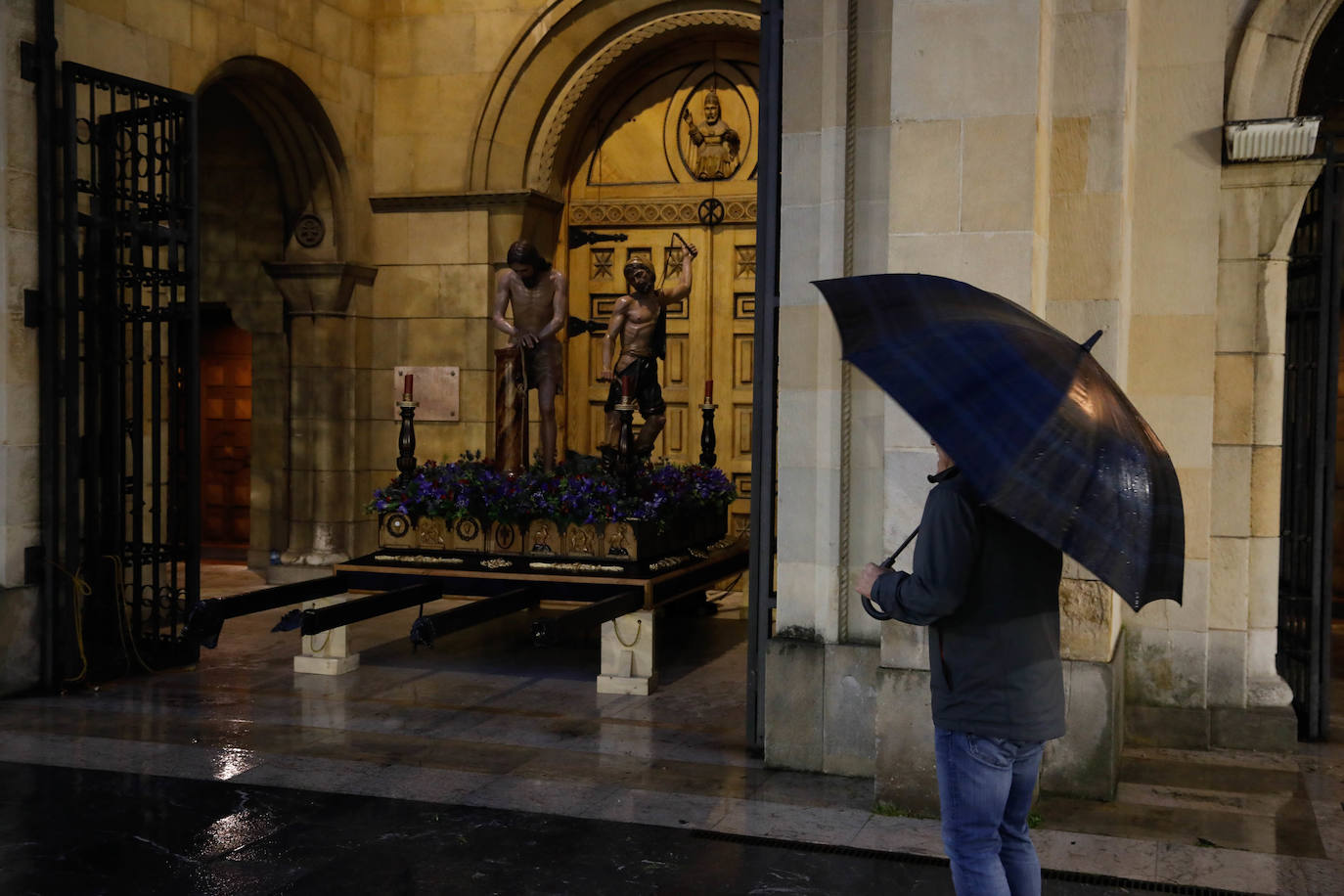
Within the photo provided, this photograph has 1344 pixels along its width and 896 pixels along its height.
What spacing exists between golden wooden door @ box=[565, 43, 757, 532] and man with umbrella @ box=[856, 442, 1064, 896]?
8584 millimetres

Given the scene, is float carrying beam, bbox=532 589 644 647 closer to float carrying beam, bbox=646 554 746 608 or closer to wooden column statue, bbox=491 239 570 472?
float carrying beam, bbox=646 554 746 608

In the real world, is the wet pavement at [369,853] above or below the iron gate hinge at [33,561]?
below

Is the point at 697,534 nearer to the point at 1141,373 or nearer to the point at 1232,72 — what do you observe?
the point at 1141,373

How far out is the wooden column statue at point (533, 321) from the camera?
386 inches

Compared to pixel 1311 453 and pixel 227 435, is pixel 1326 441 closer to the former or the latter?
pixel 1311 453

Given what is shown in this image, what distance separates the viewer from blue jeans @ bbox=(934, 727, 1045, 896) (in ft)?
11.7

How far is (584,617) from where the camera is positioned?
7332 millimetres

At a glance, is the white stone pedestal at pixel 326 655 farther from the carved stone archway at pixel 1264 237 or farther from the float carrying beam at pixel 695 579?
the carved stone archway at pixel 1264 237

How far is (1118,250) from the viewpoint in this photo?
588cm

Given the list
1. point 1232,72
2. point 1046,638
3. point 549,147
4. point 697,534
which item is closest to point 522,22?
point 549,147

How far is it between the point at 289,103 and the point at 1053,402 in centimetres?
998

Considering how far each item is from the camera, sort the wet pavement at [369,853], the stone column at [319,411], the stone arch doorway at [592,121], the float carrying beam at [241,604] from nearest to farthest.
A: the wet pavement at [369,853], the float carrying beam at [241,604], the stone arch doorway at [592,121], the stone column at [319,411]

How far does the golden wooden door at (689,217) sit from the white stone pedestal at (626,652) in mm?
4080

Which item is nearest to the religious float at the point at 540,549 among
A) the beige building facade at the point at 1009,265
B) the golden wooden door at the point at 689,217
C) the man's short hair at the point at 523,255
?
the man's short hair at the point at 523,255
